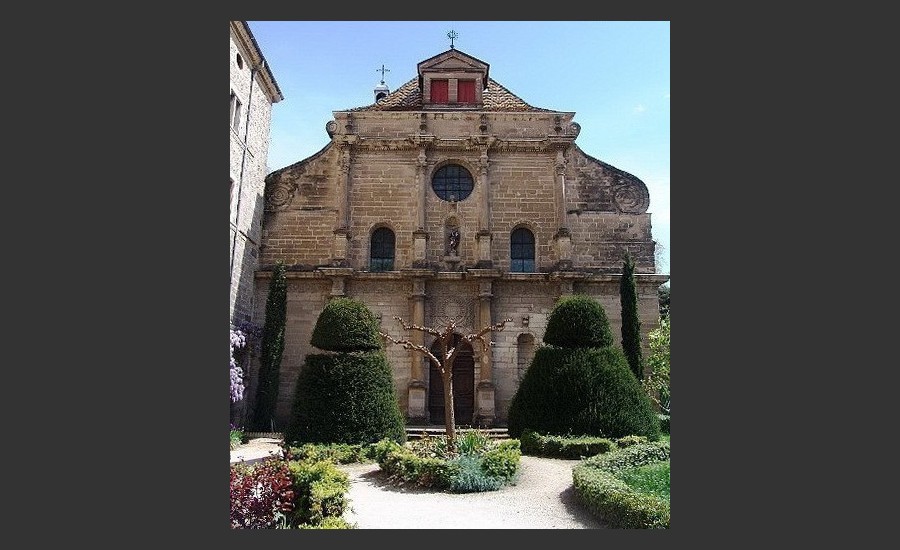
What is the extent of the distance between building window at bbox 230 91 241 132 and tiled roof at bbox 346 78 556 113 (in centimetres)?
398

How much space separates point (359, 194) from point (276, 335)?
5.29 m

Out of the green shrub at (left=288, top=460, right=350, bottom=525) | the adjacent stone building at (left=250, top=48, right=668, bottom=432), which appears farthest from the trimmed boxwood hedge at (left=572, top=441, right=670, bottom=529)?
the adjacent stone building at (left=250, top=48, right=668, bottom=432)

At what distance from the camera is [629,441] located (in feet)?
42.2

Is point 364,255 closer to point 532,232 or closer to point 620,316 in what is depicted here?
point 532,232

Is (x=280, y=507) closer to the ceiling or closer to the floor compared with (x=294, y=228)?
closer to the floor

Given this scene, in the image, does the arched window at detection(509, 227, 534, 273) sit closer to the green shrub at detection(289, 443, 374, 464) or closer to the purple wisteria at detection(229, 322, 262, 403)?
the purple wisteria at detection(229, 322, 262, 403)

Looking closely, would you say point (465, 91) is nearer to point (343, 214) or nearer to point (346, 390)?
point (343, 214)

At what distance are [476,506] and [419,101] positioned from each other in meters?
15.6

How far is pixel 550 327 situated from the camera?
14977 millimetres

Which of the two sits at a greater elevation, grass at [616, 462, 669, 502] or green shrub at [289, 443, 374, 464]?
grass at [616, 462, 669, 502]

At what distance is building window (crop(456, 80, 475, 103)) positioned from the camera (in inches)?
824

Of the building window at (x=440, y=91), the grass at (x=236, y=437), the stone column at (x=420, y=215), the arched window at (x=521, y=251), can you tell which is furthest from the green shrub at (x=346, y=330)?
the building window at (x=440, y=91)

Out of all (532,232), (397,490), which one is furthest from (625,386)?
(532,232)

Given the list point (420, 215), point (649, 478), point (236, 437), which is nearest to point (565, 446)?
point (649, 478)
